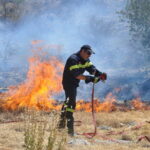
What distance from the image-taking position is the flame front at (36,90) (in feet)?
37.2

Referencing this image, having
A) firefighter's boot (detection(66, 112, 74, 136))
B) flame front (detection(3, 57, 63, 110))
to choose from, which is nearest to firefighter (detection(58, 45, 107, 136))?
firefighter's boot (detection(66, 112, 74, 136))

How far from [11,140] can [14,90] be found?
5.23 m

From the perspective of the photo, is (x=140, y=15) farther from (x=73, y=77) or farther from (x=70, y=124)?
(x=70, y=124)

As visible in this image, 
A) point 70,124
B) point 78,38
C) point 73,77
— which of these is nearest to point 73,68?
point 73,77

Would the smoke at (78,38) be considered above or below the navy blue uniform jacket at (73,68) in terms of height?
above

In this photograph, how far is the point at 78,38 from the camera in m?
33.4

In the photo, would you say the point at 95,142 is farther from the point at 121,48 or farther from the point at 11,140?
the point at 121,48

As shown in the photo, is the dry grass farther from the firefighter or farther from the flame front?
the flame front

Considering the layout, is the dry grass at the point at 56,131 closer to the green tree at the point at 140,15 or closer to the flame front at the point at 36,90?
the flame front at the point at 36,90

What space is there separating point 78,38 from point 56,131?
28.8 metres

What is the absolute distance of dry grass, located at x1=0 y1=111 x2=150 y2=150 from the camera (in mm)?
4953

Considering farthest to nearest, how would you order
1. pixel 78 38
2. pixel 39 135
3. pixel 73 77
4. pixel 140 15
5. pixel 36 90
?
pixel 78 38 < pixel 140 15 < pixel 36 90 < pixel 73 77 < pixel 39 135

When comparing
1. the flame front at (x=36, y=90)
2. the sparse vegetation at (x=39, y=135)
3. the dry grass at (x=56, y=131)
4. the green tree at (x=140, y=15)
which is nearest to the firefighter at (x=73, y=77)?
the dry grass at (x=56, y=131)

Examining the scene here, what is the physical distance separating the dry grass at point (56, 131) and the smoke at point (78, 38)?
12.3m
